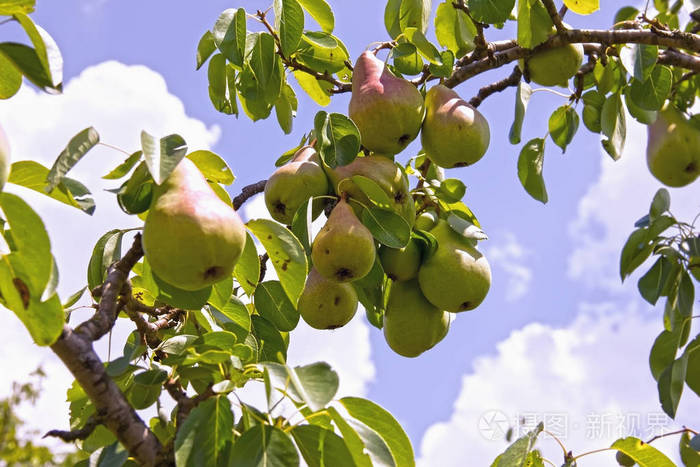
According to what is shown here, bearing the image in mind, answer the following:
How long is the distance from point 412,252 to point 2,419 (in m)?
6.24

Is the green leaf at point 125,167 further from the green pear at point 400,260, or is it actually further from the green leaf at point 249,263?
the green pear at point 400,260

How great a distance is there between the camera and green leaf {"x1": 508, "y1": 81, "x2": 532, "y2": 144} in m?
2.16

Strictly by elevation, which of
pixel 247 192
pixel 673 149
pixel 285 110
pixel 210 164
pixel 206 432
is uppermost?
pixel 673 149

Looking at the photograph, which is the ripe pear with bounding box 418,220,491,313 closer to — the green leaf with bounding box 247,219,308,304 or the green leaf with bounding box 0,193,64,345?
the green leaf with bounding box 247,219,308,304

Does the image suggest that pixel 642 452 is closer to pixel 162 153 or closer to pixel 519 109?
pixel 519 109

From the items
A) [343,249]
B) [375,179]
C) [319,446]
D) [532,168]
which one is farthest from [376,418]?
[532,168]

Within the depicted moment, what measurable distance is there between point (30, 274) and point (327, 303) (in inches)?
29.3

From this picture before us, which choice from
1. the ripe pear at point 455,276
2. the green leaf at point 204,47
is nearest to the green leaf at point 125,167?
the ripe pear at point 455,276

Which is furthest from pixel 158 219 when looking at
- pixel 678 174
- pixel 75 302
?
pixel 678 174

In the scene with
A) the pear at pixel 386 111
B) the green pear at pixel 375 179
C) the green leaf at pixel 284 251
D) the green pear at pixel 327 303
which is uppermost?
the pear at pixel 386 111

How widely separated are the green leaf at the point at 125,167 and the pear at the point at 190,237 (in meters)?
0.10

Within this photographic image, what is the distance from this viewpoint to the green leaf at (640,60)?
1.98 m

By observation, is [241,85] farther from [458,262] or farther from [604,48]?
[604,48]

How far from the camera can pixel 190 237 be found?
1172 millimetres
